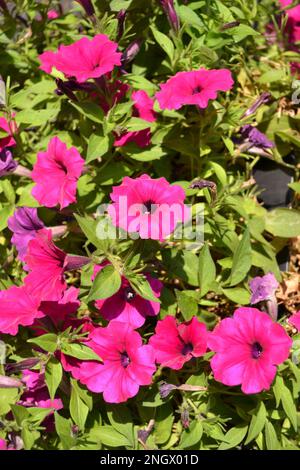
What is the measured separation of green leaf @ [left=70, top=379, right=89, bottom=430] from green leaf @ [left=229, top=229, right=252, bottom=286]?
1.59 feet

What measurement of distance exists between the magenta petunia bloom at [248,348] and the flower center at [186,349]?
0.13 metres

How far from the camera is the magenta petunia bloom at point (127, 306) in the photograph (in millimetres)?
1460

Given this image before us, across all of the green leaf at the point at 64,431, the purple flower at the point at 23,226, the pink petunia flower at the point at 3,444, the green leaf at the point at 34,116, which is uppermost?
the green leaf at the point at 34,116

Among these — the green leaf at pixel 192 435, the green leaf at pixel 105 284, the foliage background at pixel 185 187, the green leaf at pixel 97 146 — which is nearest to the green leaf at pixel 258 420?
the foliage background at pixel 185 187

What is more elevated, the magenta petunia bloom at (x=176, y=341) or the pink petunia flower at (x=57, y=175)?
the pink petunia flower at (x=57, y=175)

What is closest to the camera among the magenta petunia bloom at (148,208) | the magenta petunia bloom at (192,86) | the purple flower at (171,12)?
the magenta petunia bloom at (148,208)

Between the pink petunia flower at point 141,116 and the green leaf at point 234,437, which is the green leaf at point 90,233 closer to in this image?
the pink petunia flower at point 141,116

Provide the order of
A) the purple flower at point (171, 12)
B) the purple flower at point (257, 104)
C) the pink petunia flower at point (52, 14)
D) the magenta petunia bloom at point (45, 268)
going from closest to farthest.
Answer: the magenta petunia bloom at point (45, 268)
the purple flower at point (171, 12)
the purple flower at point (257, 104)
the pink petunia flower at point (52, 14)

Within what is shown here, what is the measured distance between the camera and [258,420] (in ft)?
4.83

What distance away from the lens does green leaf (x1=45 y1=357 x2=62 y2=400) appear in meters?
1.42

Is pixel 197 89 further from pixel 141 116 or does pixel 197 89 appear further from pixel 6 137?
pixel 6 137

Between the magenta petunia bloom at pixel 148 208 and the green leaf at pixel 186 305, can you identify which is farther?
the green leaf at pixel 186 305

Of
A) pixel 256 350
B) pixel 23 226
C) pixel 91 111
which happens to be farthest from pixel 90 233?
pixel 256 350
